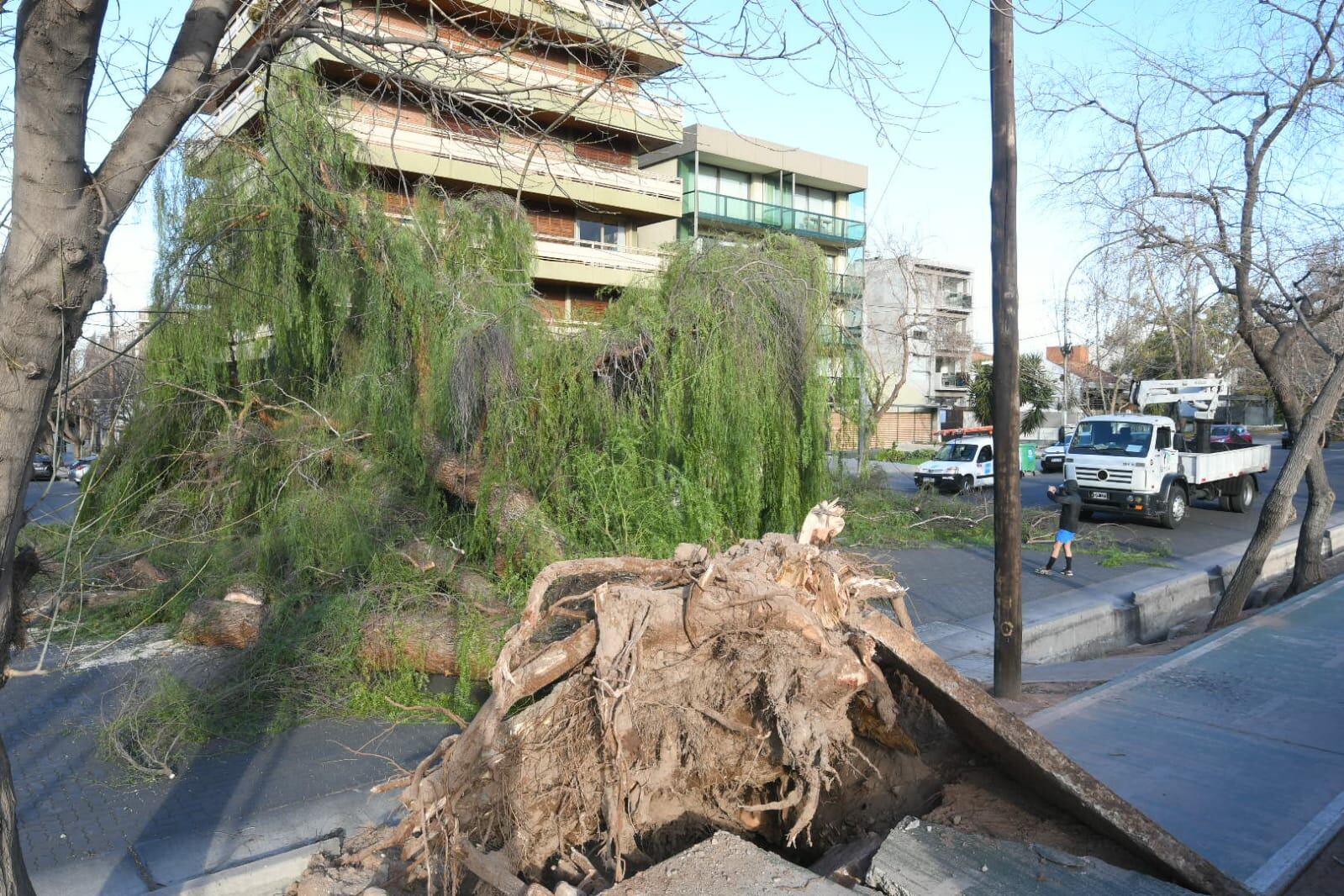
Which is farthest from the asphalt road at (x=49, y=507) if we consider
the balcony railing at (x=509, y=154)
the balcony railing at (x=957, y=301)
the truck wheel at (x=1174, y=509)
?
the balcony railing at (x=957, y=301)

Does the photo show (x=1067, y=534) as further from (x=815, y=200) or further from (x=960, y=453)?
(x=815, y=200)

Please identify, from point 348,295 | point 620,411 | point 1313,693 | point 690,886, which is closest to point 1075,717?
point 1313,693

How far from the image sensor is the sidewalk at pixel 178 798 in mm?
4855

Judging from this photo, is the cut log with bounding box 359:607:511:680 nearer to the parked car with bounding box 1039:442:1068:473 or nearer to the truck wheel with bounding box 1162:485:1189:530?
the truck wheel with bounding box 1162:485:1189:530

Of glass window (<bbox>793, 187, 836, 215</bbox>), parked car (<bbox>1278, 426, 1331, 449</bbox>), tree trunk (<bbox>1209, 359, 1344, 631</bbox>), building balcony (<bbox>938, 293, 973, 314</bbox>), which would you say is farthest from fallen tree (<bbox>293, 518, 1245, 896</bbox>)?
building balcony (<bbox>938, 293, 973, 314</bbox>)

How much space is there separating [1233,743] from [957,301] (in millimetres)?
50824

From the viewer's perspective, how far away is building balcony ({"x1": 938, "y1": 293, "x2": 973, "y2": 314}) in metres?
51.6

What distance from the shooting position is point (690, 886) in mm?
3182

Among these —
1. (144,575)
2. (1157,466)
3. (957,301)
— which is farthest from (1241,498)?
(957,301)

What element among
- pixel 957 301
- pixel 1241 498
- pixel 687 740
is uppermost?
pixel 957 301

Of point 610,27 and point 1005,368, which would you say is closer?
point 610,27

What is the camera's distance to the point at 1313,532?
40.5ft

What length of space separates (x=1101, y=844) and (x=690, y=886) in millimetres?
1876

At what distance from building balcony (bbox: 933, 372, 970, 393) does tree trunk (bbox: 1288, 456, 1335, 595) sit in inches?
1589
